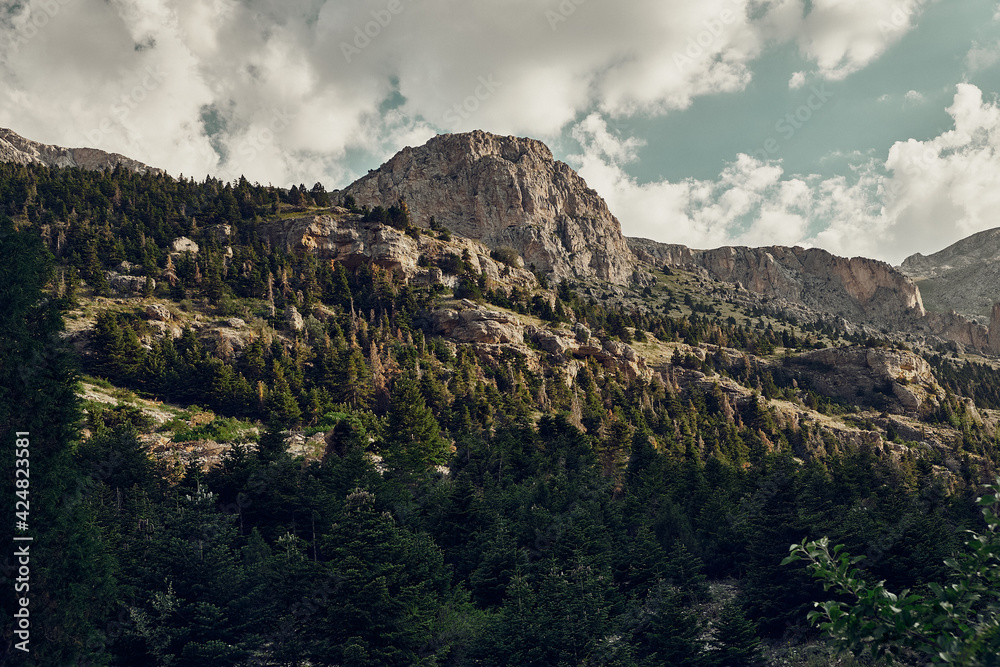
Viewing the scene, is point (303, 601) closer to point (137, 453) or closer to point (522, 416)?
point (137, 453)

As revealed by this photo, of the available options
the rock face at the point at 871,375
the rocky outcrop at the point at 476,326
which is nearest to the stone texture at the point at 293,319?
the rocky outcrop at the point at 476,326

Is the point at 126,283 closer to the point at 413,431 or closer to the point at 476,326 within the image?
the point at 476,326

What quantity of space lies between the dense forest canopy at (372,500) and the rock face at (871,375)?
27723mm

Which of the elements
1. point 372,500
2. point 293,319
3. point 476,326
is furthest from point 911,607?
point 476,326

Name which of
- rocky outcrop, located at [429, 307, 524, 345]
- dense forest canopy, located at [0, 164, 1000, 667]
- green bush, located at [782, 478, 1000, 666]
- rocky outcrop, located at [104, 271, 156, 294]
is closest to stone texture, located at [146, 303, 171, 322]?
dense forest canopy, located at [0, 164, 1000, 667]

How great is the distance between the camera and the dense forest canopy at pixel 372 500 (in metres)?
23.4

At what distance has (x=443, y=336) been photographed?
101 m

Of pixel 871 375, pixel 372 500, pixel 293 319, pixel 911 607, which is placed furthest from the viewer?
pixel 871 375

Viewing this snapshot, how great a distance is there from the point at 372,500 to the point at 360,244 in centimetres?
9294

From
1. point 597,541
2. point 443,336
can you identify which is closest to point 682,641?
point 597,541

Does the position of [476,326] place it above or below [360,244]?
below

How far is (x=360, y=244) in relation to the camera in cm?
11706

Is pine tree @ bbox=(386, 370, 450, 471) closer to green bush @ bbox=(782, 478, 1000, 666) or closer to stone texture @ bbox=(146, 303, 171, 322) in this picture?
stone texture @ bbox=(146, 303, 171, 322)

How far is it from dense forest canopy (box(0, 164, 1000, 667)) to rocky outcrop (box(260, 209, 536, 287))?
1417cm
